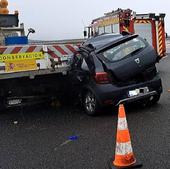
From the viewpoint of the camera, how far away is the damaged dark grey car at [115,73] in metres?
8.88

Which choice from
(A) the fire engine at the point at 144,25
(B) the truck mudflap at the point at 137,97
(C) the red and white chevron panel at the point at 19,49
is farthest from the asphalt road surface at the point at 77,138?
(A) the fire engine at the point at 144,25

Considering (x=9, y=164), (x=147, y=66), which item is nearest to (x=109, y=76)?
(x=147, y=66)

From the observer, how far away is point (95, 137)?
7406 millimetres

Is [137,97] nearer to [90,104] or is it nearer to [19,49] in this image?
[90,104]

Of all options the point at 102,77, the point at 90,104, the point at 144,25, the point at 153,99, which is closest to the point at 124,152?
the point at 102,77

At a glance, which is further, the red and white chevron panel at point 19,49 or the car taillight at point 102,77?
the red and white chevron panel at point 19,49

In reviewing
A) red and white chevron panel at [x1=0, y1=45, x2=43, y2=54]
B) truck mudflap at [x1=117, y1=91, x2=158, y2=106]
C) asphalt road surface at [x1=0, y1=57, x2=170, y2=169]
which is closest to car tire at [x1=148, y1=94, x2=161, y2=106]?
asphalt road surface at [x1=0, y1=57, x2=170, y2=169]

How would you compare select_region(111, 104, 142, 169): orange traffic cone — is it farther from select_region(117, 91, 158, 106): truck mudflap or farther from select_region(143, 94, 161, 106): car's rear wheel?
select_region(143, 94, 161, 106): car's rear wheel

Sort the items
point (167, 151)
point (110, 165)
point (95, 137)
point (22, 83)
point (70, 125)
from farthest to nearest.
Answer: point (22, 83)
point (70, 125)
point (95, 137)
point (167, 151)
point (110, 165)

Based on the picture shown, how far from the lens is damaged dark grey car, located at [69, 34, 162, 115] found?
8.88 m

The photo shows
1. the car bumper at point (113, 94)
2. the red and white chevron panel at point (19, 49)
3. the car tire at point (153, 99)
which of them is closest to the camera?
the car bumper at point (113, 94)

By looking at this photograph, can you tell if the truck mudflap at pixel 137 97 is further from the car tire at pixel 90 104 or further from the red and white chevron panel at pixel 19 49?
the red and white chevron panel at pixel 19 49

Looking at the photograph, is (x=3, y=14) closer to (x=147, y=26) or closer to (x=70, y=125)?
(x=70, y=125)

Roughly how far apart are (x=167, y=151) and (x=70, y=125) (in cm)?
267
